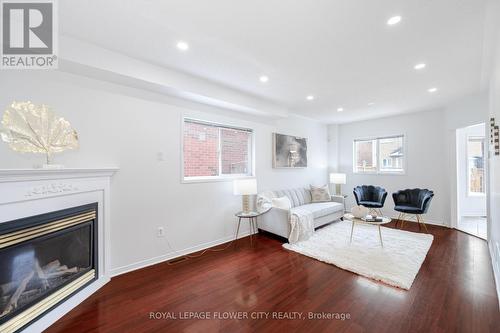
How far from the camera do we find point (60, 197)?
6.80 feet

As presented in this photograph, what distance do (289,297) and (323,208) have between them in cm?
261

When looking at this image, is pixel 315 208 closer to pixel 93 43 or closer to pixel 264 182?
pixel 264 182

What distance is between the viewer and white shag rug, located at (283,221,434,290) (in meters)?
2.65

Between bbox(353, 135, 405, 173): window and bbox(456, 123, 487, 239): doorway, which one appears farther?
bbox(353, 135, 405, 173): window

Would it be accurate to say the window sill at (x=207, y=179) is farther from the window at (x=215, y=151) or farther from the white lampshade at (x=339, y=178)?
the white lampshade at (x=339, y=178)

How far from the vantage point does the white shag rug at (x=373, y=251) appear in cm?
265

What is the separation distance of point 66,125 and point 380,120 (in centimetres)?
654

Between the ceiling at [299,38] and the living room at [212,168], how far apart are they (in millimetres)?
22

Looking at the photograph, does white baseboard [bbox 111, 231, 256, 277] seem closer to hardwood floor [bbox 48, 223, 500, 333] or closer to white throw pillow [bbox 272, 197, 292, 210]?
hardwood floor [bbox 48, 223, 500, 333]

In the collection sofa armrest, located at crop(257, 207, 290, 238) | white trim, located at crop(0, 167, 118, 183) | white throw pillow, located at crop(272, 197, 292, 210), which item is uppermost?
white trim, located at crop(0, 167, 118, 183)

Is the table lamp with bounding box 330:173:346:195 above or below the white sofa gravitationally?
above

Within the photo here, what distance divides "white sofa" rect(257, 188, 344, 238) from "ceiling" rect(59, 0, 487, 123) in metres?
2.14

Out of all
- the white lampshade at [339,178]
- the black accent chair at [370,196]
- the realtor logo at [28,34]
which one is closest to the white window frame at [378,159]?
the black accent chair at [370,196]

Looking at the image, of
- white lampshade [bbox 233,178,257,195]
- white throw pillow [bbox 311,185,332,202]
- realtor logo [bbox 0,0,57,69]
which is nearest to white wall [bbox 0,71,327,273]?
realtor logo [bbox 0,0,57,69]
